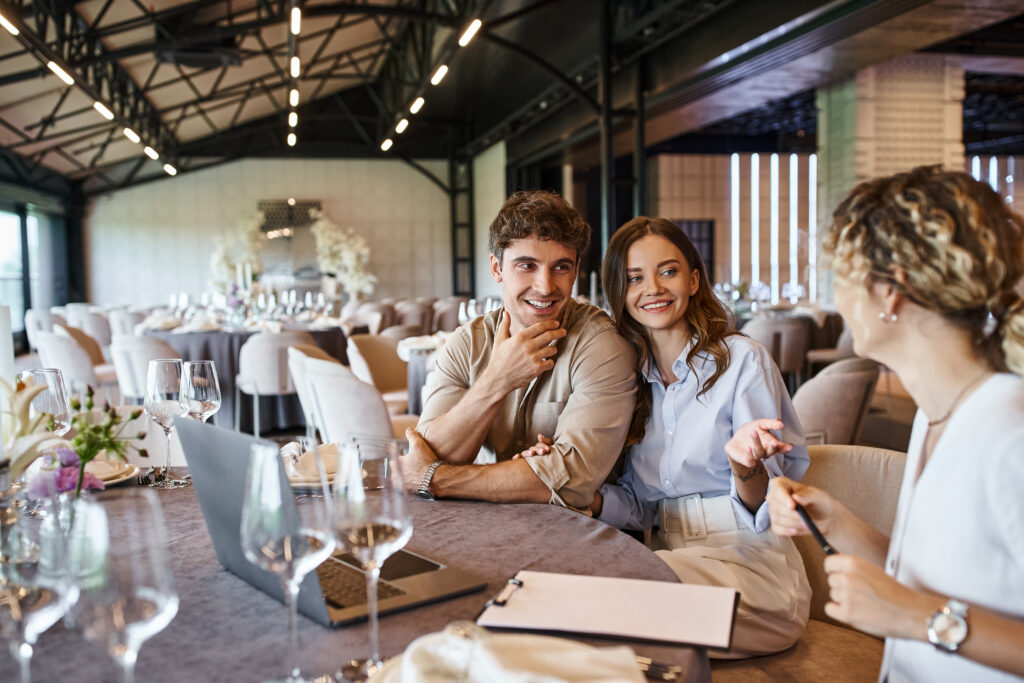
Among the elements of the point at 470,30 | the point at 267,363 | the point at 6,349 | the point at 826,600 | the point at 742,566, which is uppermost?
the point at 470,30

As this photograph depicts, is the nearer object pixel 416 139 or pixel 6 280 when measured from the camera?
pixel 6 280

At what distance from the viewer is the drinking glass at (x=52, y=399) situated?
5.62ft

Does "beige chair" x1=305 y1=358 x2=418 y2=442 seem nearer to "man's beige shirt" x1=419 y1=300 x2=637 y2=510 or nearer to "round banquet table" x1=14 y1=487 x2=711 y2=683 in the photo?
"man's beige shirt" x1=419 y1=300 x2=637 y2=510

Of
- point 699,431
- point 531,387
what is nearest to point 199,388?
point 531,387

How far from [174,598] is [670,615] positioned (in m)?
0.63

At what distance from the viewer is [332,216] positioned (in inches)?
744

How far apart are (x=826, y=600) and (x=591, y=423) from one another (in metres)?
0.68

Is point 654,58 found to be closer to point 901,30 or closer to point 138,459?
point 901,30

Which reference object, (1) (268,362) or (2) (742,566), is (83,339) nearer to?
(1) (268,362)

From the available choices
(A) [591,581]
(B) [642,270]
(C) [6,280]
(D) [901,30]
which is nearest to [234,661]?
(A) [591,581]

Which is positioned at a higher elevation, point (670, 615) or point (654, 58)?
point (654, 58)

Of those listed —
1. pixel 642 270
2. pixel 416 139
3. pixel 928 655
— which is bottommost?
pixel 928 655

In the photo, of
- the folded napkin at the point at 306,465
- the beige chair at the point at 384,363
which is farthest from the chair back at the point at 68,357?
the folded napkin at the point at 306,465

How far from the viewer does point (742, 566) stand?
1.87 m
